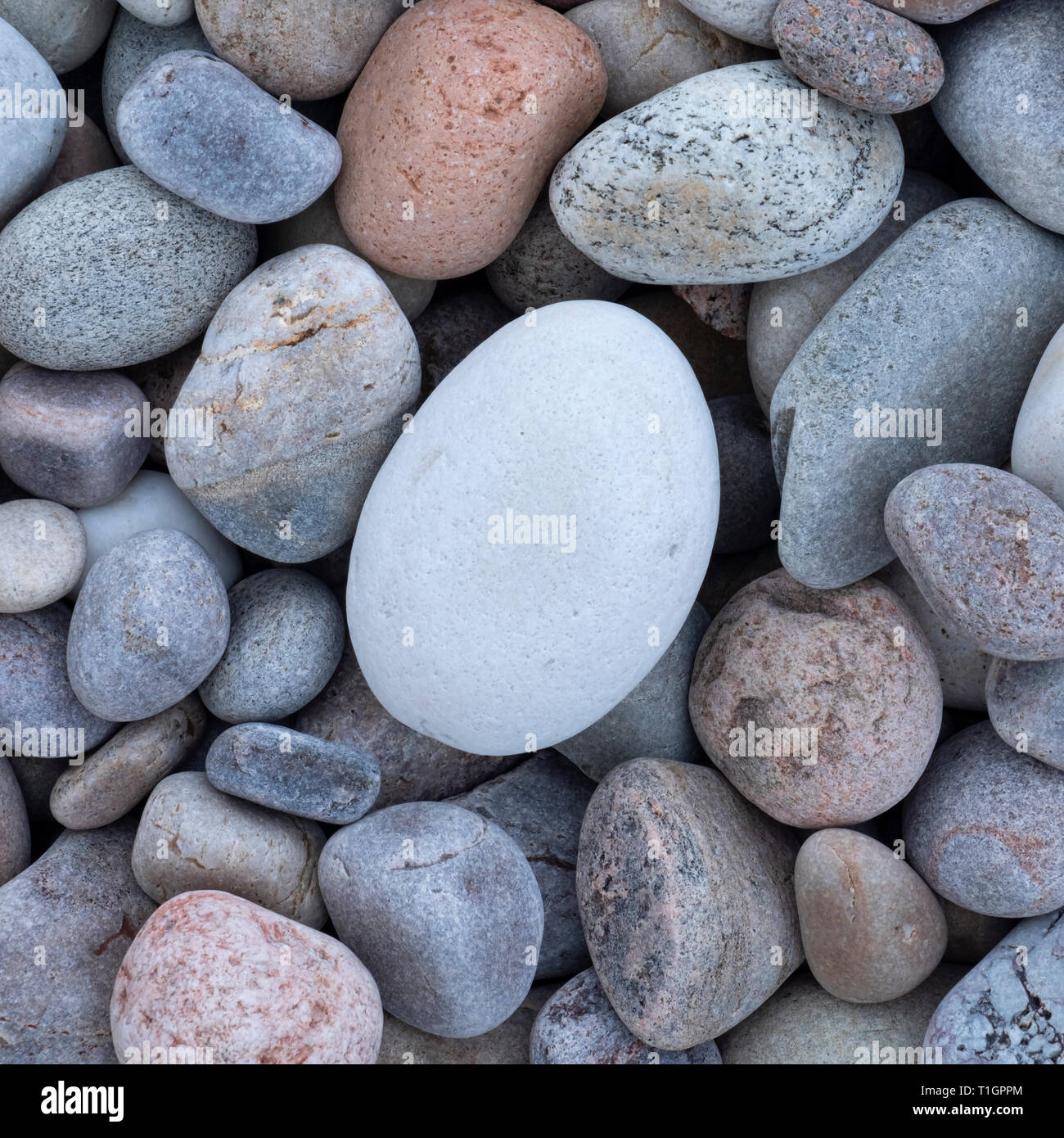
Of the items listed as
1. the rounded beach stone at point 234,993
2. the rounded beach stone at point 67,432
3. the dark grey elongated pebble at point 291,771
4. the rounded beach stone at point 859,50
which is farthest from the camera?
the rounded beach stone at point 67,432

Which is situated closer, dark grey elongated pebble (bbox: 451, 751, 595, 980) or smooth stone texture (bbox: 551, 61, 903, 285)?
smooth stone texture (bbox: 551, 61, 903, 285)

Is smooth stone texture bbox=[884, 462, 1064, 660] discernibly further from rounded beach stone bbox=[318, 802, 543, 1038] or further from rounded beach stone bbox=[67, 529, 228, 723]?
rounded beach stone bbox=[67, 529, 228, 723]

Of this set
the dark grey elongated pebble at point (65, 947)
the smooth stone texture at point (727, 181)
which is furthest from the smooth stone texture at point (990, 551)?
the dark grey elongated pebble at point (65, 947)

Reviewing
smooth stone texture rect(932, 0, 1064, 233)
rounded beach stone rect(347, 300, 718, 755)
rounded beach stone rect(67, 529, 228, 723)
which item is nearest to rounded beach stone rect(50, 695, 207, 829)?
rounded beach stone rect(67, 529, 228, 723)

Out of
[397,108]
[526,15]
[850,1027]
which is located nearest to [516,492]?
[397,108]

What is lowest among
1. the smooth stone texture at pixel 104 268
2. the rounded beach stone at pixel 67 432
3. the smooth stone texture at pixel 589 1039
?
the smooth stone texture at pixel 589 1039

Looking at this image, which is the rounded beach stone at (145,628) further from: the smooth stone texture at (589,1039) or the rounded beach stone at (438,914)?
the smooth stone texture at (589,1039)
